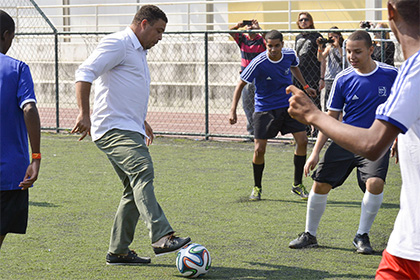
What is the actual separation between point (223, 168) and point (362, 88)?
14.9ft

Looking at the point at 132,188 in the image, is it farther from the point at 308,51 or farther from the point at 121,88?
the point at 308,51

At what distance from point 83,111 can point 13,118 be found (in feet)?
2.38

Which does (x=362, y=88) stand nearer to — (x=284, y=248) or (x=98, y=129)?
(x=284, y=248)

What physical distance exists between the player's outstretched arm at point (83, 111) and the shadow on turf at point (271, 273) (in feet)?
4.21

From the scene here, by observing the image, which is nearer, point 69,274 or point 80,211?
point 69,274

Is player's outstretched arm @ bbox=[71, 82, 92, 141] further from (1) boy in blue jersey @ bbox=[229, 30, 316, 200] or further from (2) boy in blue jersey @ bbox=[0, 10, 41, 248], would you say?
(1) boy in blue jersey @ bbox=[229, 30, 316, 200]

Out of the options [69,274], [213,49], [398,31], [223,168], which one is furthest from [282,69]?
[213,49]

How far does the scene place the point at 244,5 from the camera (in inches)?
963

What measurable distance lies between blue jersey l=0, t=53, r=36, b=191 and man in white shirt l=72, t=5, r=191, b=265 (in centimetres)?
64

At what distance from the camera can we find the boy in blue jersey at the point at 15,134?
4273 mm

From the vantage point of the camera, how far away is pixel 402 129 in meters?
2.58

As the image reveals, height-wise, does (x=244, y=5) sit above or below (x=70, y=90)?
above

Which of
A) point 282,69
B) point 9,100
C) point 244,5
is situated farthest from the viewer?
point 244,5

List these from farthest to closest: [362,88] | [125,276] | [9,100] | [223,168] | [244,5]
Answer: [244,5] → [223,168] → [362,88] → [125,276] → [9,100]
